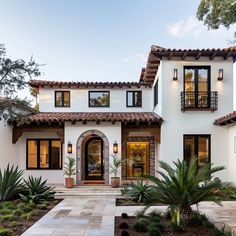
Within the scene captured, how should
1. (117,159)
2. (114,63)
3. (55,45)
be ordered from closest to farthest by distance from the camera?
(117,159)
(55,45)
(114,63)

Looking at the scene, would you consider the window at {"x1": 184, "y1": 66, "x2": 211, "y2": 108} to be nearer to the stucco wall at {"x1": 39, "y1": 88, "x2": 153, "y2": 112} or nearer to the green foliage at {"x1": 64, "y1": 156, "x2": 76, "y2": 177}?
the stucco wall at {"x1": 39, "y1": 88, "x2": 153, "y2": 112}

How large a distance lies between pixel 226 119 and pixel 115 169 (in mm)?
5738

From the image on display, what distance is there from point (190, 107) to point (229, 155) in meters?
2.90

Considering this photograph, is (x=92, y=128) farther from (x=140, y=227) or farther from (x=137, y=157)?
(x=140, y=227)

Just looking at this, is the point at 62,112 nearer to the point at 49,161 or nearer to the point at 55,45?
the point at 49,161

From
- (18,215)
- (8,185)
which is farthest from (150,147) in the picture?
(18,215)

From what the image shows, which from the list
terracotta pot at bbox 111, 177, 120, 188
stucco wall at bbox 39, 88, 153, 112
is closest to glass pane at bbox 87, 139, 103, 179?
stucco wall at bbox 39, 88, 153, 112

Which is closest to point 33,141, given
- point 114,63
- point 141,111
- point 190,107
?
point 141,111

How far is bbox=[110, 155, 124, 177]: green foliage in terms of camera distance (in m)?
15.3

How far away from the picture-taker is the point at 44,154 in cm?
1723

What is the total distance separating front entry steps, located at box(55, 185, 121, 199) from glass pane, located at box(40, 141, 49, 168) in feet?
7.34

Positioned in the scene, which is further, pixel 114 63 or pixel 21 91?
pixel 114 63

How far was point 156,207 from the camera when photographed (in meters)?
11.0

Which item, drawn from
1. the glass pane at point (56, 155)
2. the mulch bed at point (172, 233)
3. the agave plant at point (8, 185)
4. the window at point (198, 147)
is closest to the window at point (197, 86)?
the window at point (198, 147)
